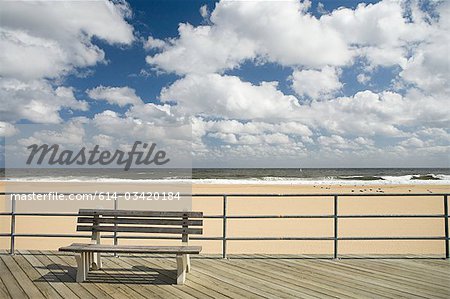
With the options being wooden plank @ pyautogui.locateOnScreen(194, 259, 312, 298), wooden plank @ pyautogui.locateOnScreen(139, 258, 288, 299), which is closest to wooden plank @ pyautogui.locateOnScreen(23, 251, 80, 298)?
wooden plank @ pyautogui.locateOnScreen(139, 258, 288, 299)

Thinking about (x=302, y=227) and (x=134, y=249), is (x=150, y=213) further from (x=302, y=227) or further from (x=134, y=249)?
(x=302, y=227)

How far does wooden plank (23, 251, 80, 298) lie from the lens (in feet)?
13.3

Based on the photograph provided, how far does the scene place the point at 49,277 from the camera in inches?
182

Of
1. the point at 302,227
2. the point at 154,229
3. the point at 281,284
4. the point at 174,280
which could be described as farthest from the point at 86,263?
the point at 302,227

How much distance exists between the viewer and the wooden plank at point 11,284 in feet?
13.1

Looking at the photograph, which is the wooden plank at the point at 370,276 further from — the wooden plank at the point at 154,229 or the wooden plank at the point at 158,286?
the wooden plank at the point at 158,286

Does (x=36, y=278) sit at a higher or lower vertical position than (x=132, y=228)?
lower

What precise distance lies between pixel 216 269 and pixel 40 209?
1523 cm

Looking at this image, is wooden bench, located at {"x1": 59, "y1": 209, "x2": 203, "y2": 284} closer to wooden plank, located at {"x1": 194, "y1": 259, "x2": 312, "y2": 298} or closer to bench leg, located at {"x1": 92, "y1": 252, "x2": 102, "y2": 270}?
bench leg, located at {"x1": 92, "y1": 252, "x2": 102, "y2": 270}

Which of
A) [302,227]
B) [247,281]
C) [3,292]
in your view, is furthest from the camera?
[302,227]

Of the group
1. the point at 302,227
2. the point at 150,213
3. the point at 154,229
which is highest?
the point at 150,213

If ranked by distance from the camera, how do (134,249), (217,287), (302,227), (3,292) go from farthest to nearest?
(302,227) → (134,249) → (217,287) → (3,292)

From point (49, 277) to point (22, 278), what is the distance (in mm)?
279

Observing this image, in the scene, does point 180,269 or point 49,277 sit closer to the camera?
point 180,269
